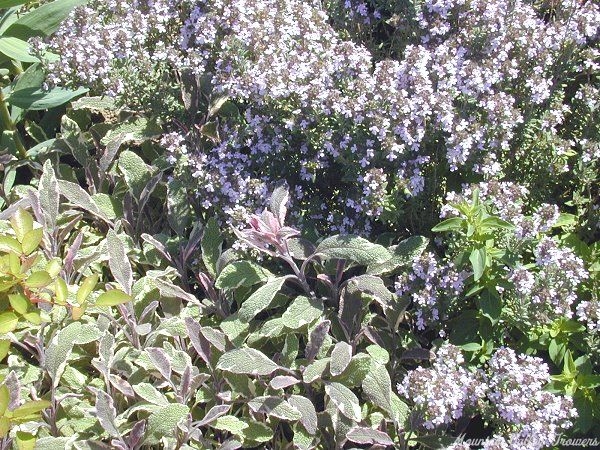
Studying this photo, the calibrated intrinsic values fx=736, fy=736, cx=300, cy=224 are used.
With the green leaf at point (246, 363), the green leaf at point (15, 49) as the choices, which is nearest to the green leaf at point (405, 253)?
the green leaf at point (246, 363)

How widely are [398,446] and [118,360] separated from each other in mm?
980

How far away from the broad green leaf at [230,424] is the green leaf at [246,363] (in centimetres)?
16

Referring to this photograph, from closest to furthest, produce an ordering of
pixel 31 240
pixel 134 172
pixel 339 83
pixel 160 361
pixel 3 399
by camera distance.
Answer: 1. pixel 3 399
2. pixel 160 361
3. pixel 31 240
4. pixel 339 83
5. pixel 134 172

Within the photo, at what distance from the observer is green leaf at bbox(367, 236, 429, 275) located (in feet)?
8.21

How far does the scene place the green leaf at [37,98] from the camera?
10.5ft

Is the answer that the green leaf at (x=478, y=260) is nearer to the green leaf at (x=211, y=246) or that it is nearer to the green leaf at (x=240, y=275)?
the green leaf at (x=240, y=275)

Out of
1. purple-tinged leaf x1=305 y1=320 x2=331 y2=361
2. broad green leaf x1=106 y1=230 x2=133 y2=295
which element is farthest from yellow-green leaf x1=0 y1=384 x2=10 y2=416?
purple-tinged leaf x1=305 y1=320 x2=331 y2=361

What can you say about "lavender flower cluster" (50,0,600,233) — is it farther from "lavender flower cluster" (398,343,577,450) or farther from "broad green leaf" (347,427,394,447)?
"broad green leaf" (347,427,394,447)

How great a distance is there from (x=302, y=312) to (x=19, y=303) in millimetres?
912

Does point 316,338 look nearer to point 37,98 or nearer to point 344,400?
point 344,400

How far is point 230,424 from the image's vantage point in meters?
2.33

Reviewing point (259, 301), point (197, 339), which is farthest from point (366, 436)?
point (197, 339)

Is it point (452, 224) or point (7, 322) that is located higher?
point (452, 224)

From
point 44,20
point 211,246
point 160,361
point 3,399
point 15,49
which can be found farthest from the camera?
point 44,20
